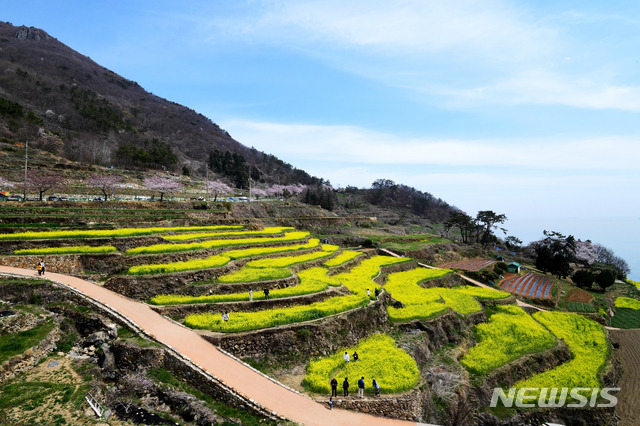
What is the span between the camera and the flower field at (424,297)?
87.7ft

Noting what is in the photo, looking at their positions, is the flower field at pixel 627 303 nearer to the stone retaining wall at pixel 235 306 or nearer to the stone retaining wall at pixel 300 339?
the stone retaining wall at pixel 300 339

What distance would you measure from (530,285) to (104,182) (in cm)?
6850

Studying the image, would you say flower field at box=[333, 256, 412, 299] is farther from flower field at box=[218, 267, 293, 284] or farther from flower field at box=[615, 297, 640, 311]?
flower field at box=[615, 297, 640, 311]

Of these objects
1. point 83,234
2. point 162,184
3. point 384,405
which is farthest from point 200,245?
point 162,184

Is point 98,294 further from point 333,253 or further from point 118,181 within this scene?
point 118,181

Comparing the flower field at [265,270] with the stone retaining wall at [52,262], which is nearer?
the stone retaining wall at [52,262]

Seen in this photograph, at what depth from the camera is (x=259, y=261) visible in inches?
1225

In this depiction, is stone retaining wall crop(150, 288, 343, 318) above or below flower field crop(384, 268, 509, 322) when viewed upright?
above

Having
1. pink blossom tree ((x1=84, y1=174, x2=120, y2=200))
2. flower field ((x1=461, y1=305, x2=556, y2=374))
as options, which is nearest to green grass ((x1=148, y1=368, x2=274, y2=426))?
flower field ((x1=461, y1=305, x2=556, y2=374))

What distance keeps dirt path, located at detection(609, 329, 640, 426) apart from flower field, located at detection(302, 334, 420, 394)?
629 inches

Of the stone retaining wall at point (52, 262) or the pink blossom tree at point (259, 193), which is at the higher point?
the pink blossom tree at point (259, 193)

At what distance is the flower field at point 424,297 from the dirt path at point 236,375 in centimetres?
1180

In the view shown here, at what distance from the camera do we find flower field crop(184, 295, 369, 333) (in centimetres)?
1866

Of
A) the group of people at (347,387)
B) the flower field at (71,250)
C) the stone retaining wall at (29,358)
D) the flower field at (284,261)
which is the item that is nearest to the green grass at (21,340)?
the stone retaining wall at (29,358)
